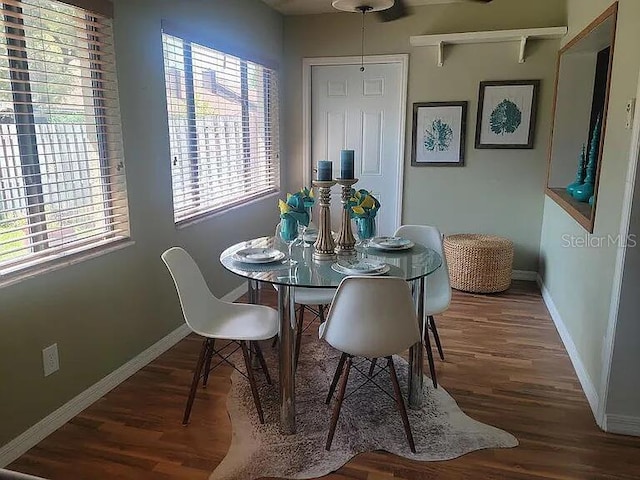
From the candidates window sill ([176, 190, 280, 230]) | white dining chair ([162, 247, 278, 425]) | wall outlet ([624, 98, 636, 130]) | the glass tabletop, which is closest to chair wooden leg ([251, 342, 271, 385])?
white dining chair ([162, 247, 278, 425])

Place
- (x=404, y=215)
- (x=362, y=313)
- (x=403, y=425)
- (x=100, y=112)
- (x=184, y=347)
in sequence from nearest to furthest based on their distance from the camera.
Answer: (x=362, y=313)
(x=403, y=425)
(x=100, y=112)
(x=184, y=347)
(x=404, y=215)

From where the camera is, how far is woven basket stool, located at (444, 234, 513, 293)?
4.20m

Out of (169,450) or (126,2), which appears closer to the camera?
(169,450)

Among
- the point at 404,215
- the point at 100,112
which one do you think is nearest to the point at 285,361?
the point at 100,112

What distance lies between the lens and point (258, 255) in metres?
2.46

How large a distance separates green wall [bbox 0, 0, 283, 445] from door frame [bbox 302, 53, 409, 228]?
47.7 inches

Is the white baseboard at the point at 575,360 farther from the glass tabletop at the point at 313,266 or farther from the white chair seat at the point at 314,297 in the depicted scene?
the white chair seat at the point at 314,297

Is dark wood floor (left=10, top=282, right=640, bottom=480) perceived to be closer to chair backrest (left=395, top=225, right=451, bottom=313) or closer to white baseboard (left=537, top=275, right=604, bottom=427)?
white baseboard (left=537, top=275, right=604, bottom=427)

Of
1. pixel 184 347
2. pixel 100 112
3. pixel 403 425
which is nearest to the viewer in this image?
pixel 403 425

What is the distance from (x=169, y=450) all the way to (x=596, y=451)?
1840 millimetres

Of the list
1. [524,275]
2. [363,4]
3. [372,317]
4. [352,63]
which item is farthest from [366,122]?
[372,317]

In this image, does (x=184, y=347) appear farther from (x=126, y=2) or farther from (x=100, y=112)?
(x=126, y=2)

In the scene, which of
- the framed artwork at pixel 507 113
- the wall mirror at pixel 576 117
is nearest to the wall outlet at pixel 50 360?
the wall mirror at pixel 576 117

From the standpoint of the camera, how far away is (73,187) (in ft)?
7.94
